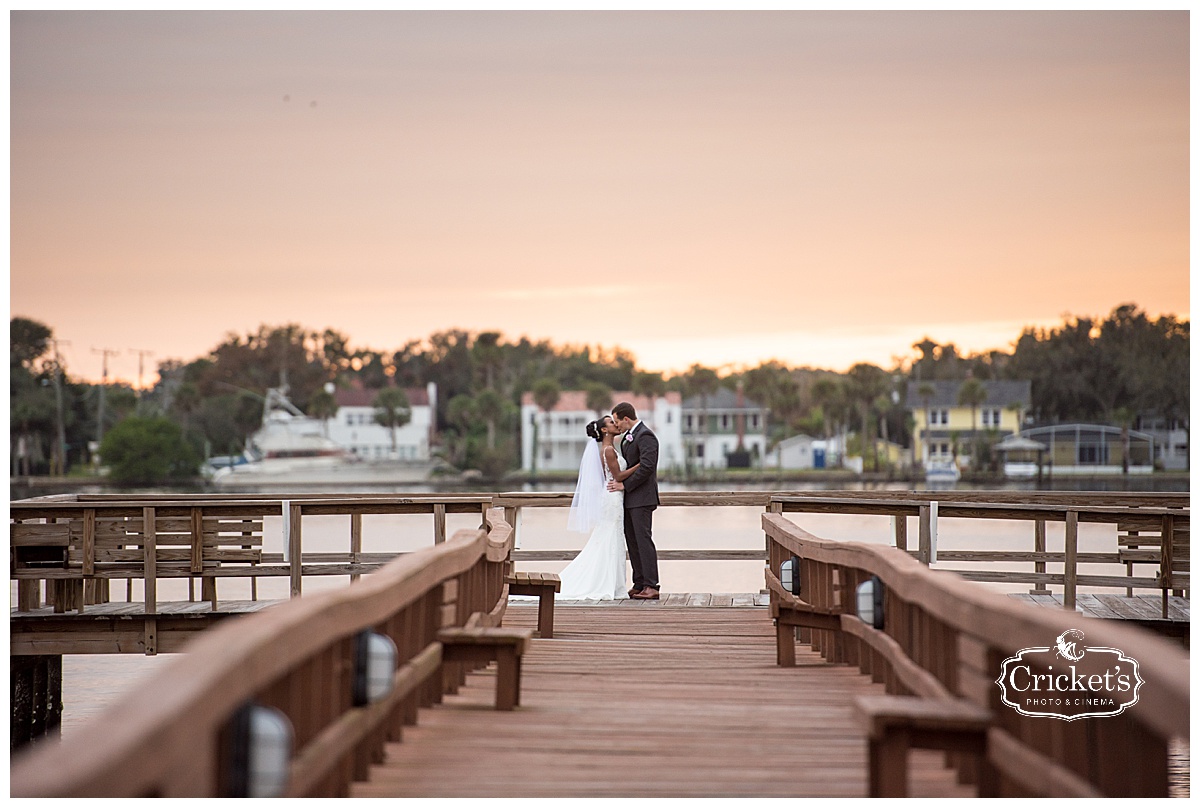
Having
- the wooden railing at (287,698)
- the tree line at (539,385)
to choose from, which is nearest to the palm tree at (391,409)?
the tree line at (539,385)

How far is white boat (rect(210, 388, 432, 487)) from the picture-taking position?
261 ft

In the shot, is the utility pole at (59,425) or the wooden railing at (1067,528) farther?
the utility pole at (59,425)

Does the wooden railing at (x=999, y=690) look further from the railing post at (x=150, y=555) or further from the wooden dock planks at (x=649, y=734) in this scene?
the railing post at (x=150, y=555)

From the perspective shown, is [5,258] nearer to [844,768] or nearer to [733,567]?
[844,768]

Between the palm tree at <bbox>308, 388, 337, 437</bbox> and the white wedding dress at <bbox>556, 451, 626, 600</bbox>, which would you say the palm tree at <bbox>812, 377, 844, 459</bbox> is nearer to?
the palm tree at <bbox>308, 388, 337, 437</bbox>

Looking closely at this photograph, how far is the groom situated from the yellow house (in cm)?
7590

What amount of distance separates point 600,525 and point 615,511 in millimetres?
177

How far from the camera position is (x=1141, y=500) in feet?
41.9

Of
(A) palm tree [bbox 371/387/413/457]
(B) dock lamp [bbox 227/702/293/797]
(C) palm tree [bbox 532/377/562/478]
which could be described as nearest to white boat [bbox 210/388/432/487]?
(A) palm tree [bbox 371/387/413/457]

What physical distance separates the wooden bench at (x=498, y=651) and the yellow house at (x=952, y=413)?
81088 mm

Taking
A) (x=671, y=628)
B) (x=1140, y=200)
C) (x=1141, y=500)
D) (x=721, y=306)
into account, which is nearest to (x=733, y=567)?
(x=1140, y=200)

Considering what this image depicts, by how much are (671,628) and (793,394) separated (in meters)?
78.9

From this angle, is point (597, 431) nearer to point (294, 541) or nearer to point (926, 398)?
point (294, 541)

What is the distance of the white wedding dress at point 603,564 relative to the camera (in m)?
10.7
